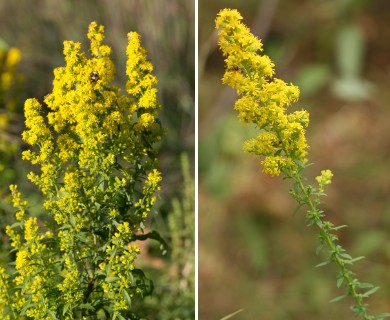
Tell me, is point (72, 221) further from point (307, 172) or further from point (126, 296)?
point (307, 172)

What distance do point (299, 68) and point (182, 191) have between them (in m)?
0.67

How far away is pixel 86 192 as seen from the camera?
1586 millimetres

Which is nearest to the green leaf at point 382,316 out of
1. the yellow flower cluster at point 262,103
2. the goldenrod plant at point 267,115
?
the goldenrod plant at point 267,115

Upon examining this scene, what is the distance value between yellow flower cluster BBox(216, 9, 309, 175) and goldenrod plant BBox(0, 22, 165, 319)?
286 millimetres

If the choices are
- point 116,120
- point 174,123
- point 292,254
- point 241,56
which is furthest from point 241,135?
point 241,56

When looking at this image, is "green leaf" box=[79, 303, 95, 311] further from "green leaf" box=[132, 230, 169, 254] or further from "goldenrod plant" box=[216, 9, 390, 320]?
"goldenrod plant" box=[216, 9, 390, 320]

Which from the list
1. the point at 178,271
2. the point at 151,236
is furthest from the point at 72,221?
the point at 178,271

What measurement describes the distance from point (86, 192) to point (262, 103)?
416 millimetres

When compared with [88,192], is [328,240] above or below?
below

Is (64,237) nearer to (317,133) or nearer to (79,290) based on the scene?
(79,290)

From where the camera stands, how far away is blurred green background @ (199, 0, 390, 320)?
246 cm

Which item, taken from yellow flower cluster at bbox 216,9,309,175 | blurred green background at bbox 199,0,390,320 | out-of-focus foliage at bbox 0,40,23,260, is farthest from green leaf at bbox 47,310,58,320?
blurred green background at bbox 199,0,390,320

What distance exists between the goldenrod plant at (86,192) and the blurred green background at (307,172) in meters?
0.88

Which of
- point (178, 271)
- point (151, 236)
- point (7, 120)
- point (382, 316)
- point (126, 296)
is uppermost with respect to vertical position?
point (7, 120)
